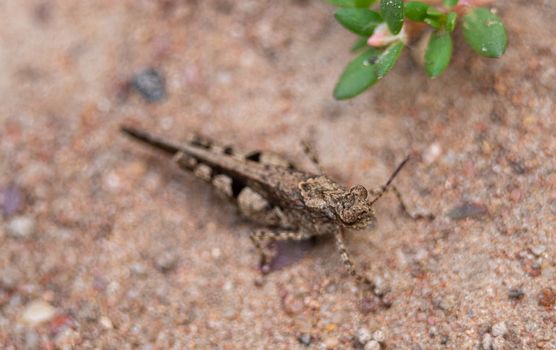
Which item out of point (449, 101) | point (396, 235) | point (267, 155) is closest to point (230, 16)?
point (267, 155)

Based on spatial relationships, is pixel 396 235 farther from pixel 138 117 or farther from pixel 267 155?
pixel 138 117

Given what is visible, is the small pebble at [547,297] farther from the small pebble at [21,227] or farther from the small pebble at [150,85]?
the small pebble at [21,227]

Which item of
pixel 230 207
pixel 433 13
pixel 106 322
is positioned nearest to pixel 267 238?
pixel 230 207

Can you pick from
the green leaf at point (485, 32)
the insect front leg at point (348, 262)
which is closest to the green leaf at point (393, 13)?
the green leaf at point (485, 32)

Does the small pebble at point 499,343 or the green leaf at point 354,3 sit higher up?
the green leaf at point 354,3

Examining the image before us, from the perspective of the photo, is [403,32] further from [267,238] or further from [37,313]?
[37,313]

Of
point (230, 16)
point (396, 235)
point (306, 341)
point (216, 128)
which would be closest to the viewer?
point (306, 341)
